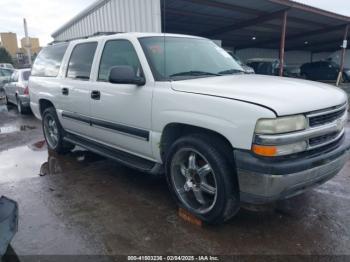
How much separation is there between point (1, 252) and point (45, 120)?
370 cm

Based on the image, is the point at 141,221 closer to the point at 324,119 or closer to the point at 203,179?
the point at 203,179

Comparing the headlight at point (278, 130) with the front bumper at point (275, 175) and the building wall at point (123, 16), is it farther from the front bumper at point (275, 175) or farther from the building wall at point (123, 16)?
the building wall at point (123, 16)

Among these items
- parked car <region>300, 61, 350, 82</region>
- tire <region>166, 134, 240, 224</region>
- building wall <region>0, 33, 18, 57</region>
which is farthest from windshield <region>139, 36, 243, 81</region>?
building wall <region>0, 33, 18, 57</region>

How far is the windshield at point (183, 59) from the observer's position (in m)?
3.36

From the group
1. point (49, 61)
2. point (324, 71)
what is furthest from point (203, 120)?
point (324, 71)

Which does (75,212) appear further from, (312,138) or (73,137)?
(312,138)

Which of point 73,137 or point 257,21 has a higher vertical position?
point 257,21

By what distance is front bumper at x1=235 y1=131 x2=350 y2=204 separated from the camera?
2.39 metres

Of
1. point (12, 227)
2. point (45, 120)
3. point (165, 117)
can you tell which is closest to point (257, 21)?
point (45, 120)

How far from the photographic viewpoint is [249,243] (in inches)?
107

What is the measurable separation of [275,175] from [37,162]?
14.0ft

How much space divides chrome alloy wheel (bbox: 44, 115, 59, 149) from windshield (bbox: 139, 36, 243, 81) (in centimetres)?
276

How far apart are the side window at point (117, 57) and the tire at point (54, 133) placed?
174 centimetres

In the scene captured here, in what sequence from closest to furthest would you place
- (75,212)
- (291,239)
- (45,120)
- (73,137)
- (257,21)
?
(291,239)
(75,212)
(73,137)
(45,120)
(257,21)
